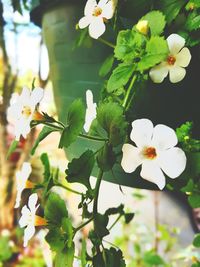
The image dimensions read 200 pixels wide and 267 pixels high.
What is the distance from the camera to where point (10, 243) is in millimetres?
1615

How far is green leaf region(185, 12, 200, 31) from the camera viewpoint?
477 mm

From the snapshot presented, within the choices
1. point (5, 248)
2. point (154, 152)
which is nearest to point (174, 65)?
point (154, 152)

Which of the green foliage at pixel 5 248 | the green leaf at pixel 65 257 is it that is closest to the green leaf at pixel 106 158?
the green leaf at pixel 65 257

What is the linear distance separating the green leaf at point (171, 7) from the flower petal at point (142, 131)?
153 millimetres

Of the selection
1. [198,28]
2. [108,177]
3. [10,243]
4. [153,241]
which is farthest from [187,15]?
[10,243]

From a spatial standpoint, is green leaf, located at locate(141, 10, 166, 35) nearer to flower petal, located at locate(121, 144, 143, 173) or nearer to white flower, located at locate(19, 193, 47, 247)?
flower petal, located at locate(121, 144, 143, 173)

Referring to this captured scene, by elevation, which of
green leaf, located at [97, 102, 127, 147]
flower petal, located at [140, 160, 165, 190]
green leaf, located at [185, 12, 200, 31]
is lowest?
flower petal, located at [140, 160, 165, 190]

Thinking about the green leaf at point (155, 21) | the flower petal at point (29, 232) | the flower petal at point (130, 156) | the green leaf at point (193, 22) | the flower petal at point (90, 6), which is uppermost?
the flower petal at point (90, 6)

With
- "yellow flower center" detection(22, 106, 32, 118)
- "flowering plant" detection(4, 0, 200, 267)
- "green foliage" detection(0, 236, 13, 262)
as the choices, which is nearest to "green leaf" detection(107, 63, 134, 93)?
"flowering plant" detection(4, 0, 200, 267)

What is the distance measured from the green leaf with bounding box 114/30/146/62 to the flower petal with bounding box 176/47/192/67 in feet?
0.14

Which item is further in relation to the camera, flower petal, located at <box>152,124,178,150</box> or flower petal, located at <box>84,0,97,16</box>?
flower petal, located at <box>84,0,97,16</box>

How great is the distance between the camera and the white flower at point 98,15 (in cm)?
49

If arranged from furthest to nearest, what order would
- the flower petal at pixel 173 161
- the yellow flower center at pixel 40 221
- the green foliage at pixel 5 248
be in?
the green foliage at pixel 5 248
the yellow flower center at pixel 40 221
the flower petal at pixel 173 161

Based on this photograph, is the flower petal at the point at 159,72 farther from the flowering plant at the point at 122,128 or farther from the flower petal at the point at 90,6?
the flower petal at the point at 90,6
